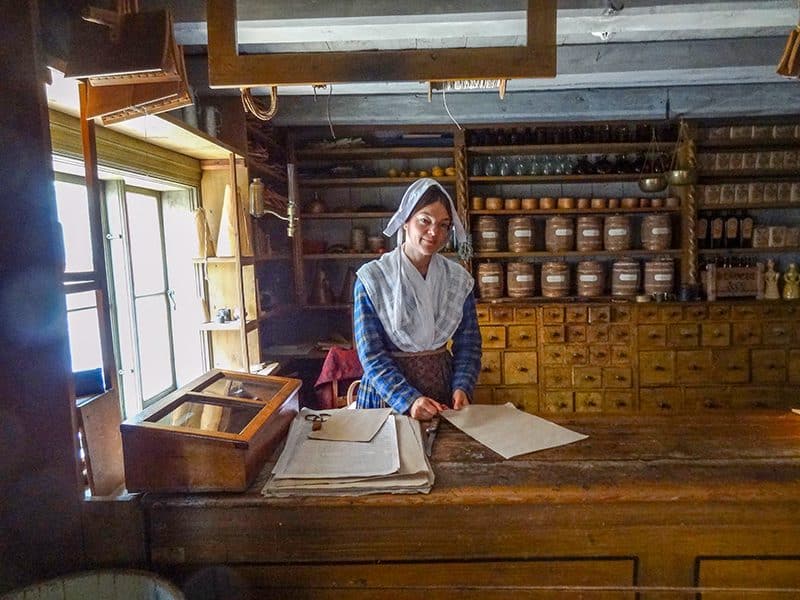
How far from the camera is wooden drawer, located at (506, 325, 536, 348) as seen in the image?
3.92 m

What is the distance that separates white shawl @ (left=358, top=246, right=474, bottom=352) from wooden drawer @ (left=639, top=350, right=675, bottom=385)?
2614 millimetres

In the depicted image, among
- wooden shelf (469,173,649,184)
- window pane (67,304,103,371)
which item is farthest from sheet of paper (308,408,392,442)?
wooden shelf (469,173,649,184)

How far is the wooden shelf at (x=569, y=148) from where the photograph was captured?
4.02 m

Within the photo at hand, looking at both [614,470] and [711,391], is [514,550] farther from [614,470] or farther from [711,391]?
[711,391]

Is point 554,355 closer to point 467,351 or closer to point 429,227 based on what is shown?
point 467,351

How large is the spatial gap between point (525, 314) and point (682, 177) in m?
1.43

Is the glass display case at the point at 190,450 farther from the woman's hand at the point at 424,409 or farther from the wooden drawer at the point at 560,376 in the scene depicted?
the wooden drawer at the point at 560,376

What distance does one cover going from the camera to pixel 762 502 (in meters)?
0.96

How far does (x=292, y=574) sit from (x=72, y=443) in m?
0.51

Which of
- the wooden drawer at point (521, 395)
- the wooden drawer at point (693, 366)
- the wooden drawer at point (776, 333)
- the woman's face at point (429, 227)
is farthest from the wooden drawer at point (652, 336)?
the woman's face at point (429, 227)

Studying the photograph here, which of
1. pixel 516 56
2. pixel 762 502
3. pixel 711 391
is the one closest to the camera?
pixel 762 502

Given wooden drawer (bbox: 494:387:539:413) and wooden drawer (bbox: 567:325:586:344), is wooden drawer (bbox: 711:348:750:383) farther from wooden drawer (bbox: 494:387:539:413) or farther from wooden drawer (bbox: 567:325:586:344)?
wooden drawer (bbox: 494:387:539:413)

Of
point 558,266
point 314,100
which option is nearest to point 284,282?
point 314,100

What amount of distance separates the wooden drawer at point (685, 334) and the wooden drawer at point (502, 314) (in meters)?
1.16
